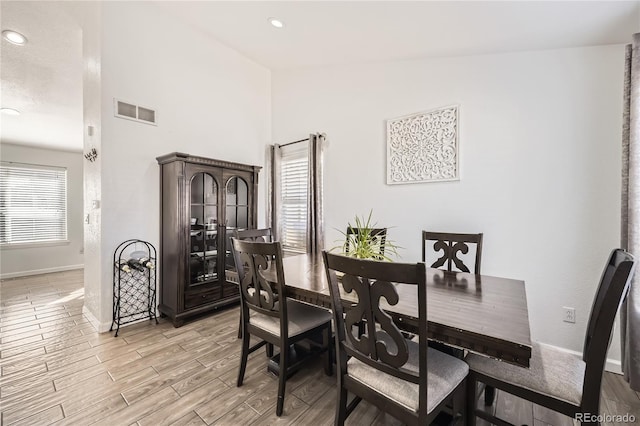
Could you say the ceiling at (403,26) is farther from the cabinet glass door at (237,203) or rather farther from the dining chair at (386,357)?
the dining chair at (386,357)

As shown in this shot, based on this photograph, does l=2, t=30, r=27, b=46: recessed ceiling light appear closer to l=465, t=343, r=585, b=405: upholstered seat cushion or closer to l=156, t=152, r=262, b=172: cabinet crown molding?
l=156, t=152, r=262, b=172: cabinet crown molding

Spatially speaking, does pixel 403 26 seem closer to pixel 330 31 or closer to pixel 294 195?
pixel 330 31

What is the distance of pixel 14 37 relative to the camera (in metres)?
2.79

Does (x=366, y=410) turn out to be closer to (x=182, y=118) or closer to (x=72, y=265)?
(x=182, y=118)

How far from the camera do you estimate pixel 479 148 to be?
8.27ft

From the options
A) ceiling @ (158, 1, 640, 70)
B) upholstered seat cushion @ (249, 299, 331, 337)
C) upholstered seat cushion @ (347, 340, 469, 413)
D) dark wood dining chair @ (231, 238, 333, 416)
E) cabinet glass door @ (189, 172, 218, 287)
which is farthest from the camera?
cabinet glass door @ (189, 172, 218, 287)

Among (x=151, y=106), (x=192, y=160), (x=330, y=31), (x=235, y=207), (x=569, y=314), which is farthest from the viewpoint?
(x=235, y=207)

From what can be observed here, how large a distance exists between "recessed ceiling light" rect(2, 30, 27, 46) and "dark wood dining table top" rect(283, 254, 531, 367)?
12.1 feet

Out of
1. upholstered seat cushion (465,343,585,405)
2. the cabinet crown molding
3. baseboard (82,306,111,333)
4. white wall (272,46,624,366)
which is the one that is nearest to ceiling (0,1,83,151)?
the cabinet crown molding

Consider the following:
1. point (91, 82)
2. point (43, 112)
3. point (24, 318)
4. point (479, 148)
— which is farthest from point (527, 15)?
point (43, 112)

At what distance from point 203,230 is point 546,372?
304 cm

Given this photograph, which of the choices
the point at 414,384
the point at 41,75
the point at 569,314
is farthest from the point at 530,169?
the point at 41,75

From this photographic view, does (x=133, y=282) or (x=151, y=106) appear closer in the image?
(x=133, y=282)

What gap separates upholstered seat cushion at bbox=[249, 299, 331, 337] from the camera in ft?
5.65
